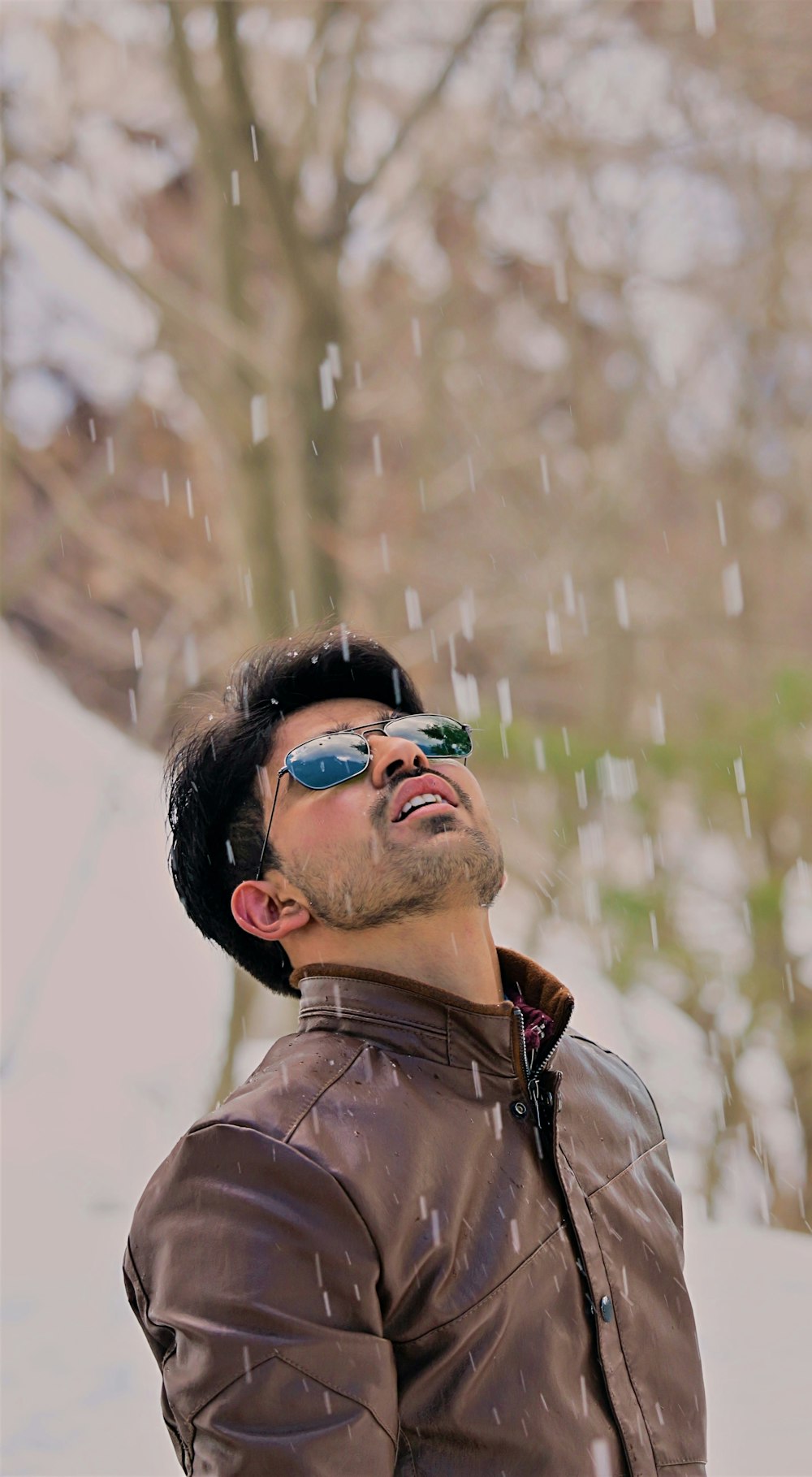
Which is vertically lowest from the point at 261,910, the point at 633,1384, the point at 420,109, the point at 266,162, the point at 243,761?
the point at 633,1384

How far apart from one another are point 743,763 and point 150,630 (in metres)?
5.19

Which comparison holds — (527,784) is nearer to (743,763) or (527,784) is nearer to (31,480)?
(743,763)

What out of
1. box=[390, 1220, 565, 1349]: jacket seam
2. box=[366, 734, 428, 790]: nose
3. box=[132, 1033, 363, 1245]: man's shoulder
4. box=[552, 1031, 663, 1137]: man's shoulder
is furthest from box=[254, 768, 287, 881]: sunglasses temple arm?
box=[390, 1220, 565, 1349]: jacket seam

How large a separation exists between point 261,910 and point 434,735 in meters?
0.32

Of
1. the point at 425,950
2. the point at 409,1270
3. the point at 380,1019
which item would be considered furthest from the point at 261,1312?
the point at 425,950

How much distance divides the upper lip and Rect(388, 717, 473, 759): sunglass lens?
55 mm

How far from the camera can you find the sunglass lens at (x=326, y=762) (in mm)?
1588

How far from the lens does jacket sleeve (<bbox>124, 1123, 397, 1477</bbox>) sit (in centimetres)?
114

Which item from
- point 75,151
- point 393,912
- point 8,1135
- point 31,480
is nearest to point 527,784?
point 8,1135

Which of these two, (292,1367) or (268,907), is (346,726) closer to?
(268,907)

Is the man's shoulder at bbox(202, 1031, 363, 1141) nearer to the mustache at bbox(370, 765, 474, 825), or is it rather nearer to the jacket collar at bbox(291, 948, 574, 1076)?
the jacket collar at bbox(291, 948, 574, 1076)

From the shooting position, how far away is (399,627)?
6.95 meters

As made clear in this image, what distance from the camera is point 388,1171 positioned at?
1.31 meters

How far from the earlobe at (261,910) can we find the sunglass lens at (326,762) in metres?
→ 0.14
